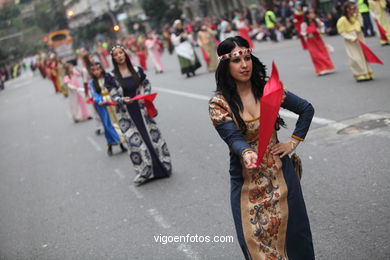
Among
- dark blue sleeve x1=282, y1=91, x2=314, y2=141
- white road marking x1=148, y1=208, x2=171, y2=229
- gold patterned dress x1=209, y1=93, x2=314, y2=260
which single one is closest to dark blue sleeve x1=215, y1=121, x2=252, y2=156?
gold patterned dress x1=209, y1=93, x2=314, y2=260

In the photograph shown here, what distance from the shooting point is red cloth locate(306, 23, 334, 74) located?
13.3 meters

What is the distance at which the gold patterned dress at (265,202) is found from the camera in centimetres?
341

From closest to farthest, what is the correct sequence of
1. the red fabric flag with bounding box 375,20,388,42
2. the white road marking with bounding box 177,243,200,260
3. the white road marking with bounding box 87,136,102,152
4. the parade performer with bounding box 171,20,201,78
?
the white road marking with bounding box 177,243,200,260
the white road marking with bounding box 87,136,102,152
the red fabric flag with bounding box 375,20,388,42
the parade performer with bounding box 171,20,201,78

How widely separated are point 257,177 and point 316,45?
10.6 m

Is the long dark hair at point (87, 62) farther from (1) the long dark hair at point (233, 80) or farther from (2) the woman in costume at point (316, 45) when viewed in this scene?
(1) the long dark hair at point (233, 80)

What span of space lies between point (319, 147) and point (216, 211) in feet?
6.69

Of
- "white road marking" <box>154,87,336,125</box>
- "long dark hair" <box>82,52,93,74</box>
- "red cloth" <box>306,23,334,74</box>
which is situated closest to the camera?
"white road marking" <box>154,87,336,125</box>

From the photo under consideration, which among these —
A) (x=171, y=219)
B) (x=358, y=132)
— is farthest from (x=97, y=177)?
(x=358, y=132)

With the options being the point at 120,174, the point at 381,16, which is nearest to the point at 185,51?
the point at 381,16

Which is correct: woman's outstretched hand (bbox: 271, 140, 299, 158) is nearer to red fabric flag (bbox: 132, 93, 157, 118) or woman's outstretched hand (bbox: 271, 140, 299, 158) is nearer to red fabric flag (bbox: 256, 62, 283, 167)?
red fabric flag (bbox: 256, 62, 283, 167)

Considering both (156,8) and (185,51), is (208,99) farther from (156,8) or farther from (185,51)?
(156,8)

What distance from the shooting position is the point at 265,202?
3418 mm

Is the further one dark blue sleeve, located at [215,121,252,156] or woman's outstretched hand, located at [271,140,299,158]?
woman's outstretched hand, located at [271,140,299,158]

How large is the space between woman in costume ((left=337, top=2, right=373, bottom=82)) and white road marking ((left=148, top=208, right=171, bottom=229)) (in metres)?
6.04
